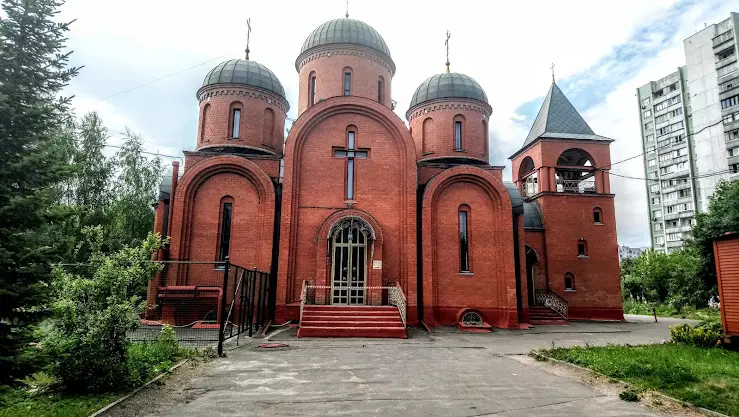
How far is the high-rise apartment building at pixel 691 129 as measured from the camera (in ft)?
151

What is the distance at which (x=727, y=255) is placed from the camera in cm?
1131

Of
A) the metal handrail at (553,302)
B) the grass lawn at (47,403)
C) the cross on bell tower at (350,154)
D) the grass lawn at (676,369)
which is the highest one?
the cross on bell tower at (350,154)

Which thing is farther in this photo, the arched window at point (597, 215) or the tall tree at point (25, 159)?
the arched window at point (597, 215)

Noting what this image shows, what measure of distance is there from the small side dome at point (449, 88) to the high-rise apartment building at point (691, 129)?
30.5 meters

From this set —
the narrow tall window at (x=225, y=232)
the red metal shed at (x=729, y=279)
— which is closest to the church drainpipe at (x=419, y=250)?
the narrow tall window at (x=225, y=232)

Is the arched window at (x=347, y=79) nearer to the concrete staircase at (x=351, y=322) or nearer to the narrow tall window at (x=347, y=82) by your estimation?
the narrow tall window at (x=347, y=82)

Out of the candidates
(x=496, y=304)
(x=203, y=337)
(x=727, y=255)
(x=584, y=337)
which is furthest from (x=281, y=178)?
(x=727, y=255)

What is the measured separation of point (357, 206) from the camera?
1725 cm

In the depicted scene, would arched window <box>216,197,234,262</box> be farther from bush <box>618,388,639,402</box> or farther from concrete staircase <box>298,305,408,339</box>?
bush <box>618,388,639,402</box>

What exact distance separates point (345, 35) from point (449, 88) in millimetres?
5209

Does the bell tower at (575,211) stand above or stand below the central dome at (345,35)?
below

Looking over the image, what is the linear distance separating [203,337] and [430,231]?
28.3 ft

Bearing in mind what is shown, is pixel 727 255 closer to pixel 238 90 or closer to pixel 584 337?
pixel 584 337

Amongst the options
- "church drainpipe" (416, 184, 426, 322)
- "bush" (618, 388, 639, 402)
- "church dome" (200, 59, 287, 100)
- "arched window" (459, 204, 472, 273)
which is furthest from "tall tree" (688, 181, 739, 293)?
"church dome" (200, 59, 287, 100)
